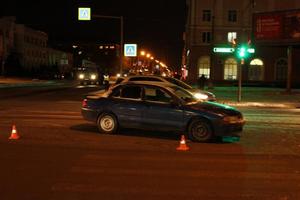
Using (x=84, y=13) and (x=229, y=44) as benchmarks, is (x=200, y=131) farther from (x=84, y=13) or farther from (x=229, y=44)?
(x=229, y=44)

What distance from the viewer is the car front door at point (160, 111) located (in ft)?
43.7

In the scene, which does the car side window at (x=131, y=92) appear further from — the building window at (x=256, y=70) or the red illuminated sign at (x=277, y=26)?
the building window at (x=256, y=70)

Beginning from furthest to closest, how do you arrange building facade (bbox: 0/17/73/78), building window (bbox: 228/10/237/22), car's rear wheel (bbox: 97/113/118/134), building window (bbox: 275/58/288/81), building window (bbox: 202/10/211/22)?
building facade (bbox: 0/17/73/78) → building window (bbox: 202/10/211/22) → building window (bbox: 228/10/237/22) → building window (bbox: 275/58/288/81) → car's rear wheel (bbox: 97/113/118/134)

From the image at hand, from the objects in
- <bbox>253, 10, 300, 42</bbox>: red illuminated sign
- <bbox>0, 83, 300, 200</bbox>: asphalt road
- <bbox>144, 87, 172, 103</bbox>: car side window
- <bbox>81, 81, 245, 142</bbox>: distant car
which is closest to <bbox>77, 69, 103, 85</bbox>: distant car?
<bbox>253, 10, 300, 42</bbox>: red illuminated sign

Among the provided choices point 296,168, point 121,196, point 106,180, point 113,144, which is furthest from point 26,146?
point 296,168

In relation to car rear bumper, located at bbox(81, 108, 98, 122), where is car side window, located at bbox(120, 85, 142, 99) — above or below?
above

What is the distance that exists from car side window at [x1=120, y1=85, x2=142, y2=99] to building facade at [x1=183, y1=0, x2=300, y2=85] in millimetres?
60913

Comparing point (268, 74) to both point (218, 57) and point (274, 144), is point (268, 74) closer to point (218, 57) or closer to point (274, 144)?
point (218, 57)

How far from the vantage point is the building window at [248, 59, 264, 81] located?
7570 centimetres

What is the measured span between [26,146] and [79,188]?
14.1ft

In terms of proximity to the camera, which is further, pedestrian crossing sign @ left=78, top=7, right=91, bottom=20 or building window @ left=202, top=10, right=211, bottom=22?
building window @ left=202, top=10, right=211, bottom=22

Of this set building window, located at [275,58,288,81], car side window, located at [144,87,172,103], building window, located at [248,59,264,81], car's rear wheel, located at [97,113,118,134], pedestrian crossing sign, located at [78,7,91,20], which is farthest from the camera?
building window, located at [248,59,264,81]

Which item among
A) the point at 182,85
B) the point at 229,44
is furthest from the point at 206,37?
the point at 182,85

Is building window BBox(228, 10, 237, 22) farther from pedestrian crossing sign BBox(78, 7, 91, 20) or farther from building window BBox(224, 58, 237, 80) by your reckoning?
pedestrian crossing sign BBox(78, 7, 91, 20)
